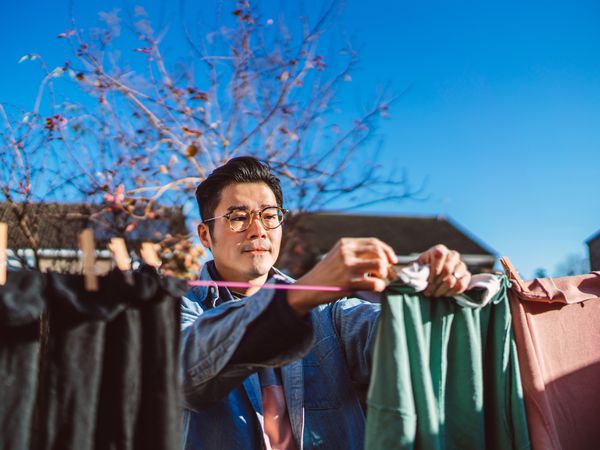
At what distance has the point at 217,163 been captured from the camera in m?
7.03

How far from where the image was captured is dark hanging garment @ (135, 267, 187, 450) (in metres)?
1.59

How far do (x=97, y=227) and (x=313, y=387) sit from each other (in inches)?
268

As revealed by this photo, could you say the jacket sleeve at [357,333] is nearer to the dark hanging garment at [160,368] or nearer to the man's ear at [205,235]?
the man's ear at [205,235]

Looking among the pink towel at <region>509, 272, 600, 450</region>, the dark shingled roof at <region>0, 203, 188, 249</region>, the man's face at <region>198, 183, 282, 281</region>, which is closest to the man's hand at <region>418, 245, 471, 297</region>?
the pink towel at <region>509, 272, 600, 450</region>

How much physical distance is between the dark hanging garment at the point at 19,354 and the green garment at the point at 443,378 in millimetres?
1046

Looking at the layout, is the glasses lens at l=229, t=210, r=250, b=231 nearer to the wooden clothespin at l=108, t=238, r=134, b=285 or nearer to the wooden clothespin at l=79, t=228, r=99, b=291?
the wooden clothespin at l=108, t=238, r=134, b=285

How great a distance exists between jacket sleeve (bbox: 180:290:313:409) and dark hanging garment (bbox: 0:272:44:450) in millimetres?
558

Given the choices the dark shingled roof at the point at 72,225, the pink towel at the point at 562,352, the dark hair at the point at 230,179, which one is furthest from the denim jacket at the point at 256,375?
the dark shingled roof at the point at 72,225

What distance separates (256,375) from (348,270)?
93cm

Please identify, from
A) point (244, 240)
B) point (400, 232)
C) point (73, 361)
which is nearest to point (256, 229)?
point (244, 240)

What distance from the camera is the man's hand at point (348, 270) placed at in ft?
5.88

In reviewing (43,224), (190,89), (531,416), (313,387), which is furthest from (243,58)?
(531,416)

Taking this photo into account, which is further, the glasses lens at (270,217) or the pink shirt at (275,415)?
the glasses lens at (270,217)

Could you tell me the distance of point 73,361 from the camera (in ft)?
5.16
